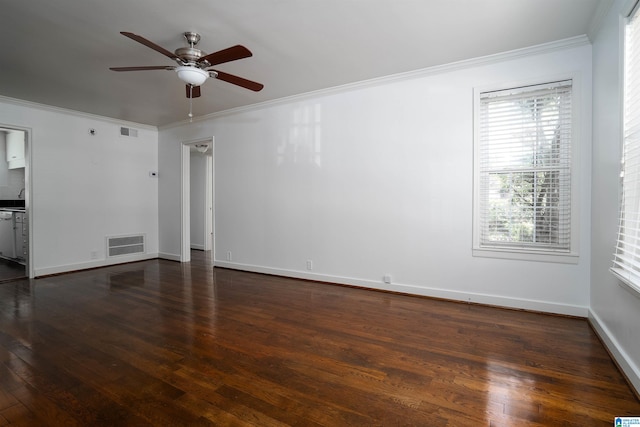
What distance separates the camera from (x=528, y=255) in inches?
126

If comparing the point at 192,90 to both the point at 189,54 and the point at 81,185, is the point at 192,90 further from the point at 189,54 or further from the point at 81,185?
the point at 81,185

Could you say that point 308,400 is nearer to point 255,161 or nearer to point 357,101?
point 357,101

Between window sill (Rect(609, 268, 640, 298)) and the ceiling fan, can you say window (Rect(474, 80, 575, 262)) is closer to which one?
window sill (Rect(609, 268, 640, 298))

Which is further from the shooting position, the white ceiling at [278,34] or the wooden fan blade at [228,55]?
the white ceiling at [278,34]

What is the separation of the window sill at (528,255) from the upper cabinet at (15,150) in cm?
823

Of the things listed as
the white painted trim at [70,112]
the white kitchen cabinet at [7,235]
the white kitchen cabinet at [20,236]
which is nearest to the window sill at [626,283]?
the white painted trim at [70,112]

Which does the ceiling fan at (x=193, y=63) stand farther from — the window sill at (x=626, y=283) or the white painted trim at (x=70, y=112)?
the white painted trim at (x=70, y=112)

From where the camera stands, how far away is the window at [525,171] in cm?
307

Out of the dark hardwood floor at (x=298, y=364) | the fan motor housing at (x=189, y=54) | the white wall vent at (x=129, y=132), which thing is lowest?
the dark hardwood floor at (x=298, y=364)

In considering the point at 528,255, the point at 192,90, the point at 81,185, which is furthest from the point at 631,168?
the point at 81,185

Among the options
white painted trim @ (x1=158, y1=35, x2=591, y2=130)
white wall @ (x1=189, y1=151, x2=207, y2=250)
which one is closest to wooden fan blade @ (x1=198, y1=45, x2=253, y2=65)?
white painted trim @ (x1=158, y1=35, x2=591, y2=130)

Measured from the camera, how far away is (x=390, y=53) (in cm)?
325

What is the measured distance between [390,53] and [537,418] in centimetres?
328

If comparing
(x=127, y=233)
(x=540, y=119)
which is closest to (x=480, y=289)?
(x=540, y=119)
